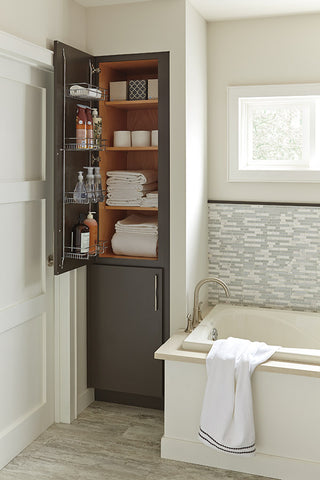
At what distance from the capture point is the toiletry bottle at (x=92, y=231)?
3162 millimetres

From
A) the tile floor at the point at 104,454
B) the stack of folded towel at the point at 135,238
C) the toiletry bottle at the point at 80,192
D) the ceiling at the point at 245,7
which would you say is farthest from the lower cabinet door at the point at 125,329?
the ceiling at the point at 245,7

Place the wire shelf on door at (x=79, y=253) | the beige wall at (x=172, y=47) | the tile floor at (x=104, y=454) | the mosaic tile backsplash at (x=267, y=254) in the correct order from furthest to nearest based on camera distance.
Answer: the mosaic tile backsplash at (x=267, y=254), the beige wall at (x=172, y=47), the wire shelf on door at (x=79, y=253), the tile floor at (x=104, y=454)

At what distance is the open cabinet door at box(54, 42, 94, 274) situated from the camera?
2.89 meters

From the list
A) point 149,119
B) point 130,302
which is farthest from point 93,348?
point 149,119

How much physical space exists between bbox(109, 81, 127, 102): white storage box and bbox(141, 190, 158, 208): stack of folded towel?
23.7 inches

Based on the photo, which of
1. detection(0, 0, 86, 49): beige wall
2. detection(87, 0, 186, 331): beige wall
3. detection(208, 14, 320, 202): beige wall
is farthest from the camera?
detection(208, 14, 320, 202): beige wall

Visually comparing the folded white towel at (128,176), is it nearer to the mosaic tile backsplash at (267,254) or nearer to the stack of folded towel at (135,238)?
the stack of folded towel at (135,238)

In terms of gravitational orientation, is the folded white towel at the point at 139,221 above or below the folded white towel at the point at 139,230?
above

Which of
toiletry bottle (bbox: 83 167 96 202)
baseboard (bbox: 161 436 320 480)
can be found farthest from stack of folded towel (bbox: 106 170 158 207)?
baseboard (bbox: 161 436 320 480)

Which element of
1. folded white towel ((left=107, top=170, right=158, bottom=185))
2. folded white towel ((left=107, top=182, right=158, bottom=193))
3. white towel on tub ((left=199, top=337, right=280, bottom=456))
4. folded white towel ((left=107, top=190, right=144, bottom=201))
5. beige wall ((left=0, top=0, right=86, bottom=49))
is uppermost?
beige wall ((left=0, top=0, right=86, bottom=49))

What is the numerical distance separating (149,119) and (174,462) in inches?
82.7

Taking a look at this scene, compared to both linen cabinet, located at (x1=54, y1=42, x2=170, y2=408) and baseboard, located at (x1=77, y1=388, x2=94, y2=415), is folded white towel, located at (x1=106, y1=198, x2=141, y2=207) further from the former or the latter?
baseboard, located at (x1=77, y1=388, x2=94, y2=415)

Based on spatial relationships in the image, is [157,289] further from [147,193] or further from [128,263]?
[147,193]

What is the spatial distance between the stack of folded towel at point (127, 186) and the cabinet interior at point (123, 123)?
1.5 inches
